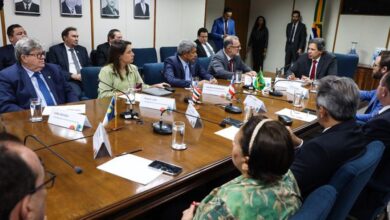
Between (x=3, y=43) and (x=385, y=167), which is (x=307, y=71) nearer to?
(x=385, y=167)

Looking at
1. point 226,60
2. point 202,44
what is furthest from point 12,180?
point 202,44

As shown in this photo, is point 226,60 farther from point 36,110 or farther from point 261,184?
point 261,184

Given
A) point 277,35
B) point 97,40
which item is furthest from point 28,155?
point 277,35

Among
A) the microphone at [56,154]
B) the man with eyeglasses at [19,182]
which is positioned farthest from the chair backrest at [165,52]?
the man with eyeglasses at [19,182]

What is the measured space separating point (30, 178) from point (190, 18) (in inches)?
232

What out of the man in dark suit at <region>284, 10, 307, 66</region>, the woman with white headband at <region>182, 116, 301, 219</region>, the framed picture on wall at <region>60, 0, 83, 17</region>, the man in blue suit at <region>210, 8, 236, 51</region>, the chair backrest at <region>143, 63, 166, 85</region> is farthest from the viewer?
the man in dark suit at <region>284, 10, 307, 66</region>

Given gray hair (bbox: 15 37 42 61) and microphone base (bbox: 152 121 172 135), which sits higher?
gray hair (bbox: 15 37 42 61)

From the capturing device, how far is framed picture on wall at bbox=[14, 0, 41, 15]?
13.3 feet

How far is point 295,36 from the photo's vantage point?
288 inches

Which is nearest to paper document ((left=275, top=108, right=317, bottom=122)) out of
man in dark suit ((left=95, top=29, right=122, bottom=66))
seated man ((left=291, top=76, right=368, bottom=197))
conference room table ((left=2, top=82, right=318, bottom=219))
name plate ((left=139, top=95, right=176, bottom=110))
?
conference room table ((left=2, top=82, right=318, bottom=219))

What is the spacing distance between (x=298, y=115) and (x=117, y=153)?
4.69 feet

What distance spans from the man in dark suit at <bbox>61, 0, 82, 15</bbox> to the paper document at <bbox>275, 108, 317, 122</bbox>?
3.56 m

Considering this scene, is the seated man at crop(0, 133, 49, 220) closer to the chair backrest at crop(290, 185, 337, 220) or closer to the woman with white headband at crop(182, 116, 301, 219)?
the woman with white headband at crop(182, 116, 301, 219)

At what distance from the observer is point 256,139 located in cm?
106
